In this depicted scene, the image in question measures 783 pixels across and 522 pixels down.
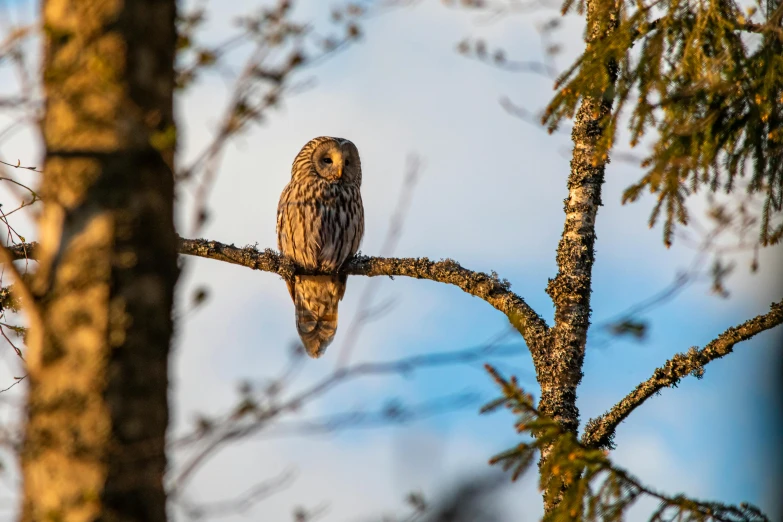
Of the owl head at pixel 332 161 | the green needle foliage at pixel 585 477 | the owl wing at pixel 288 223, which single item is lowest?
the green needle foliage at pixel 585 477

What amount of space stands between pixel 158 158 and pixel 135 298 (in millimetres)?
353

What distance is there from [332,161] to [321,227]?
30.5 inches

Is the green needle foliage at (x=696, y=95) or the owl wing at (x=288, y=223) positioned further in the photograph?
the owl wing at (x=288, y=223)

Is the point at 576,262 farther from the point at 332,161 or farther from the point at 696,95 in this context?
the point at 332,161

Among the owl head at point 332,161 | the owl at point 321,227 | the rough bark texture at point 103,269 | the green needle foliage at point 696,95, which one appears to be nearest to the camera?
the rough bark texture at point 103,269

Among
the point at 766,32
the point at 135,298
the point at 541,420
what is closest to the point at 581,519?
the point at 541,420

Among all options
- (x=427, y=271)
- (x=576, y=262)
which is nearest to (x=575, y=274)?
(x=576, y=262)

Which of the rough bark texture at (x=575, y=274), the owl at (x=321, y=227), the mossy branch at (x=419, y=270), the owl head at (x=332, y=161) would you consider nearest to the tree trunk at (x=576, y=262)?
the rough bark texture at (x=575, y=274)

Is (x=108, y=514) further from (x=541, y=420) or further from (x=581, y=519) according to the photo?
(x=581, y=519)

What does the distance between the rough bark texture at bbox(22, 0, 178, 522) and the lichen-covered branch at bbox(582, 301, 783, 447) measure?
7.28ft

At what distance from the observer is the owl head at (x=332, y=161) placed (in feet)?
25.2

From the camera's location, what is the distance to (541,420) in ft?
Answer: 9.66

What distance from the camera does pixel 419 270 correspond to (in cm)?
499

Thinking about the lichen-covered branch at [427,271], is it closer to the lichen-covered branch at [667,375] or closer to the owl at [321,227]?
the lichen-covered branch at [667,375]
